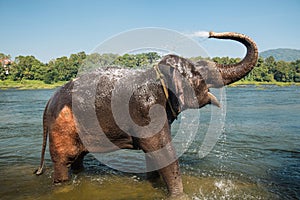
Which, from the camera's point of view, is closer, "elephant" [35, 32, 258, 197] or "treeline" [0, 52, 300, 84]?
"elephant" [35, 32, 258, 197]

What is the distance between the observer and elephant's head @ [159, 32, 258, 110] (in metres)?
4.17

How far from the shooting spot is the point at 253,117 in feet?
46.4

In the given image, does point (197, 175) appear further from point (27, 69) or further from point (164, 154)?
point (27, 69)

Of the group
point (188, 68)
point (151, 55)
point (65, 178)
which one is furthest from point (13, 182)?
point (188, 68)

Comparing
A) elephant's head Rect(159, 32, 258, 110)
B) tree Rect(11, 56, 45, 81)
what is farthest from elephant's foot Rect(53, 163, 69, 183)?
tree Rect(11, 56, 45, 81)

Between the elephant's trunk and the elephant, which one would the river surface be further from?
the elephant's trunk

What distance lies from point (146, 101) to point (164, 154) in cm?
82

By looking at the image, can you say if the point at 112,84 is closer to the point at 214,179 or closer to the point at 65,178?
the point at 65,178

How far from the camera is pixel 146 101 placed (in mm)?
4180

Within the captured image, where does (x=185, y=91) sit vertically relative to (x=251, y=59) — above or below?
below

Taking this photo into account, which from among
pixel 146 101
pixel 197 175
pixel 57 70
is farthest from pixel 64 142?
pixel 57 70

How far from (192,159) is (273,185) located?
212cm

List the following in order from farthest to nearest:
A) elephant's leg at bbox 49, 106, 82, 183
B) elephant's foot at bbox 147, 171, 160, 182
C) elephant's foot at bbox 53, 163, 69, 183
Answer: elephant's foot at bbox 147, 171, 160, 182 → elephant's foot at bbox 53, 163, 69, 183 → elephant's leg at bbox 49, 106, 82, 183

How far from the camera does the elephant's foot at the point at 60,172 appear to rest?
479cm
